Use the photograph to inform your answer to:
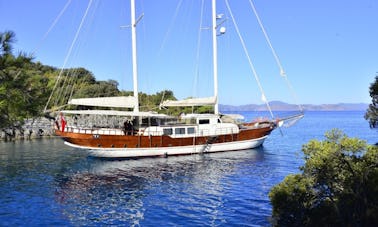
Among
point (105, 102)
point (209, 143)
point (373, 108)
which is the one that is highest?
point (105, 102)

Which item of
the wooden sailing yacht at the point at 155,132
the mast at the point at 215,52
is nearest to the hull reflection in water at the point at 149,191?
the wooden sailing yacht at the point at 155,132

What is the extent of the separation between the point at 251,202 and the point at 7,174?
59.9 feet

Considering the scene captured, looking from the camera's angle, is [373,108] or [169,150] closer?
[373,108]

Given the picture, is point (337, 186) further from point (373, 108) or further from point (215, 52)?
point (215, 52)

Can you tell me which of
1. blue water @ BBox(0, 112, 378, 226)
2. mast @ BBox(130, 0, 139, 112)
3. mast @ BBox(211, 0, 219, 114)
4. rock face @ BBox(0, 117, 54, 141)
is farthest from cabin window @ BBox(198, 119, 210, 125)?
rock face @ BBox(0, 117, 54, 141)

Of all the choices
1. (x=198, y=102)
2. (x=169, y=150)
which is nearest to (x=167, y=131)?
(x=169, y=150)

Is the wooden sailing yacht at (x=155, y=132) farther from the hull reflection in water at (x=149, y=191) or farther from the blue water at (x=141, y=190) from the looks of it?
the hull reflection in water at (x=149, y=191)

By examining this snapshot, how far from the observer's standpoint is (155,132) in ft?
114

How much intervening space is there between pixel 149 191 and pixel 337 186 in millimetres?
12829

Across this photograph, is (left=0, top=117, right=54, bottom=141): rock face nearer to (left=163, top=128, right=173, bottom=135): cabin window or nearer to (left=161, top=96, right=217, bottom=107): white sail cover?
(left=161, top=96, right=217, bottom=107): white sail cover

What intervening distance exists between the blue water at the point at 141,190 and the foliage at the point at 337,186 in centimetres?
88

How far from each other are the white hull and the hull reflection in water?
108cm

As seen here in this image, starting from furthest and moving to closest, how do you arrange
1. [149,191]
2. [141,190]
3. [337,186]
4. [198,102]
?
[198,102] < [141,190] < [149,191] < [337,186]

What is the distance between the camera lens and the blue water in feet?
50.0
